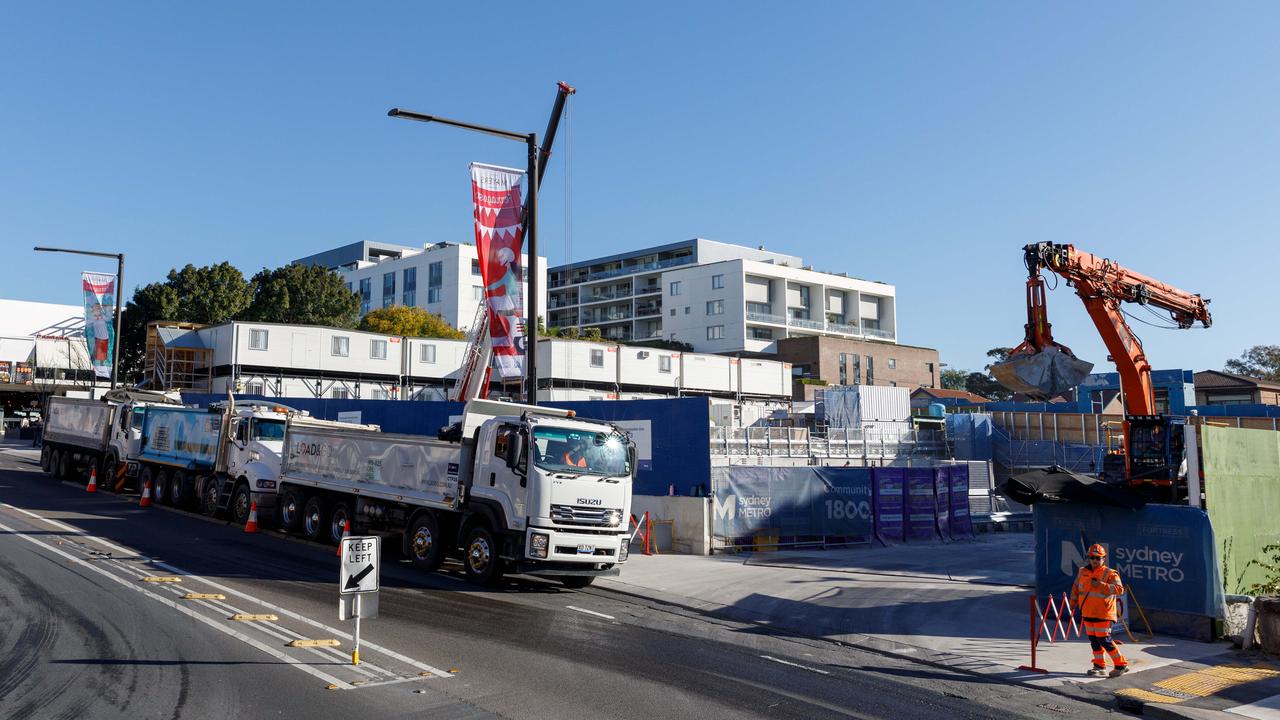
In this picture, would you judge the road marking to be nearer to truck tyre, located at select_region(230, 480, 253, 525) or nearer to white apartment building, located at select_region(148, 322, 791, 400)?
truck tyre, located at select_region(230, 480, 253, 525)

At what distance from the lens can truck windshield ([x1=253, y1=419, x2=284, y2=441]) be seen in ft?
73.3

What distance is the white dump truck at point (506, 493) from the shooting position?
48.2 ft

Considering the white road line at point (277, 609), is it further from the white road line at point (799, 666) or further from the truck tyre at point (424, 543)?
the white road line at point (799, 666)

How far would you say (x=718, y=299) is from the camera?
8988 centimetres

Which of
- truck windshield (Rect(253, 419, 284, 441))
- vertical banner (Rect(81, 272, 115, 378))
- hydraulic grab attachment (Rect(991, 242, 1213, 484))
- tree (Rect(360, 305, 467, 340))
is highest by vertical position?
tree (Rect(360, 305, 467, 340))

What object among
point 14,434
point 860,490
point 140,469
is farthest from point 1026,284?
point 14,434

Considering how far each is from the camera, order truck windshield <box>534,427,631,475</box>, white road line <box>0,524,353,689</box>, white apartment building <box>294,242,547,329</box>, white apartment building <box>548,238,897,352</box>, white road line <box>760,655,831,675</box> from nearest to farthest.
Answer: white road line <box>0,524,353,689</box> < white road line <box>760,655,831,675</box> < truck windshield <box>534,427,631,475</box> < white apartment building <box>294,242,547,329</box> < white apartment building <box>548,238,897,352</box>

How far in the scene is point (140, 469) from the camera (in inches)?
1070

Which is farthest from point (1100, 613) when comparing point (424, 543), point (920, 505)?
Result: point (920, 505)

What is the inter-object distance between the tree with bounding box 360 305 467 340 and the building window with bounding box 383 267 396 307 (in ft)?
62.2

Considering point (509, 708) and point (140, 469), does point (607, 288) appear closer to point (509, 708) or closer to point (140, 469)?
point (140, 469)

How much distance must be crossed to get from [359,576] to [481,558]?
587 centimetres

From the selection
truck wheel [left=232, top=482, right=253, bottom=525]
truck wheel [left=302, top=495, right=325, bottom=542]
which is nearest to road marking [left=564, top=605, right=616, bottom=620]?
truck wheel [left=302, top=495, right=325, bottom=542]

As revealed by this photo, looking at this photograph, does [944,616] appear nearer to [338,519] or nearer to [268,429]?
[338,519]
